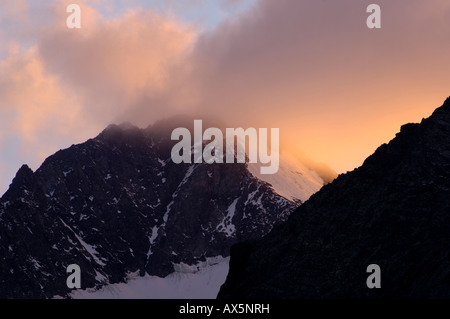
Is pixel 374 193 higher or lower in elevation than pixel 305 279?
higher

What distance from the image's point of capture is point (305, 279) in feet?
630

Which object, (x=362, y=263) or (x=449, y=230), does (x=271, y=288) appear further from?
(x=449, y=230)
